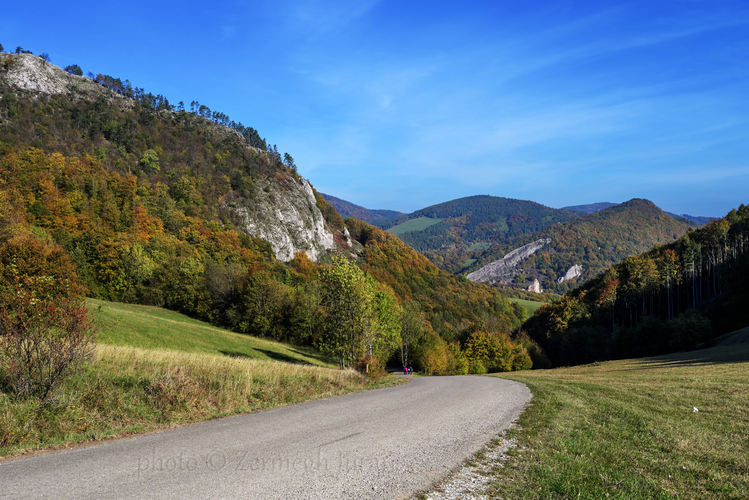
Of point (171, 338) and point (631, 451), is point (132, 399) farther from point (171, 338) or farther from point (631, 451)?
point (171, 338)

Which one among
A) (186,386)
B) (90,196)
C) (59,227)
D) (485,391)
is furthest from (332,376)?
(90,196)

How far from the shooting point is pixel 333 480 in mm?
6320

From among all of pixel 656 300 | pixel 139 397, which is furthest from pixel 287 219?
pixel 139 397

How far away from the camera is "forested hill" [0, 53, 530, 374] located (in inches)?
1700

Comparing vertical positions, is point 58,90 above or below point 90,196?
above

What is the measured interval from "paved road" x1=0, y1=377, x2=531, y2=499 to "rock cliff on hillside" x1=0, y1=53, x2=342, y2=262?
125465 millimetres

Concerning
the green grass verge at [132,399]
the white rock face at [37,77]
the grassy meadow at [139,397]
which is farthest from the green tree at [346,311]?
the white rock face at [37,77]

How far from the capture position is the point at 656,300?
108m

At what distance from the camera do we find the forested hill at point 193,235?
43.2 metres

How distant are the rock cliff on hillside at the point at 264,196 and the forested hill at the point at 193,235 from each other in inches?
A: 27.4

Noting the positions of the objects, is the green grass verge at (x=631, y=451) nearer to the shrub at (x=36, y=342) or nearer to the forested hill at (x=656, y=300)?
the shrub at (x=36, y=342)

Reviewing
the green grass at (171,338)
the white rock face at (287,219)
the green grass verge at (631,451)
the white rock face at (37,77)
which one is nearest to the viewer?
the green grass verge at (631,451)

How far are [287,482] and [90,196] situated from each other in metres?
104

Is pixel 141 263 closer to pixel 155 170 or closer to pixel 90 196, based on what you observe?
pixel 90 196
